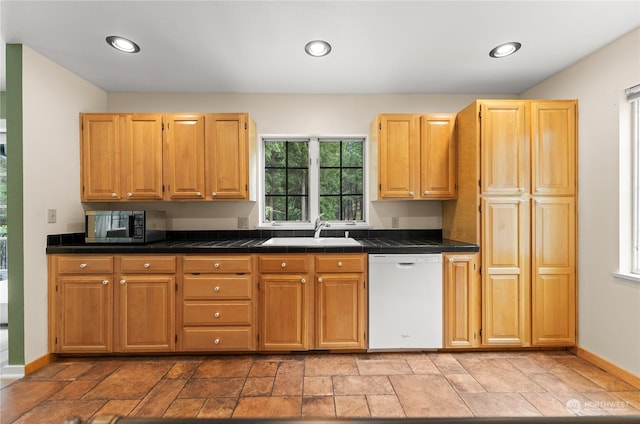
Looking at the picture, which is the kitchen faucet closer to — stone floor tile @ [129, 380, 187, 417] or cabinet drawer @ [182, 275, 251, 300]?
cabinet drawer @ [182, 275, 251, 300]

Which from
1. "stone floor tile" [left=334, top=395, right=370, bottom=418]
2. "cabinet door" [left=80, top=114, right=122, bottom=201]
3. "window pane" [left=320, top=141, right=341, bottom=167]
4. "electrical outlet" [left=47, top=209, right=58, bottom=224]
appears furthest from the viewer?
"window pane" [left=320, top=141, right=341, bottom=167]

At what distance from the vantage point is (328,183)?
3.36m

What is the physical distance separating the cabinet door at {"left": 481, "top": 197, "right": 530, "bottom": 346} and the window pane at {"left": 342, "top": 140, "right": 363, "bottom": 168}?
4.37 ft

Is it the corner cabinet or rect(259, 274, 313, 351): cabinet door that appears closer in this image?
rect(259, 274, 313, 351): cabinet door

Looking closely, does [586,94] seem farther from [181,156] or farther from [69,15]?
[69,15]

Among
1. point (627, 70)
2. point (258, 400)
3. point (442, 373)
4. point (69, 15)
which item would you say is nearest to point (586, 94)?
point (627, 70)

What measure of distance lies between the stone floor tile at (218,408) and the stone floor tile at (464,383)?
1.51 m

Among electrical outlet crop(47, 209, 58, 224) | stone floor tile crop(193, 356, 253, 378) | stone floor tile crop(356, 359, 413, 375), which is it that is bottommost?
stone floor tile crop(193, 356, 253, 378)

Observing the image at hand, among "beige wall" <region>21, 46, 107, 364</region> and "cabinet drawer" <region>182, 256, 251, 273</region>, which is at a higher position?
"beige wall" <region>21, 46, 107, 364</region>

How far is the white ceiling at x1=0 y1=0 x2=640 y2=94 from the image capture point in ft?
6.31

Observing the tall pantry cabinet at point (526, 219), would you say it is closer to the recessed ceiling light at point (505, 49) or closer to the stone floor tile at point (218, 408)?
the recessed ceiling light at point (505, 49)

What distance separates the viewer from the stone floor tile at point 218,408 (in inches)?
73.5

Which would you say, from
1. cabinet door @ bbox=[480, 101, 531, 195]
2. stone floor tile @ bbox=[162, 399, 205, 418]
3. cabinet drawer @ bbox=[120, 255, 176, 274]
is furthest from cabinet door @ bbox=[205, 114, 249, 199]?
cabinet door @ bbox=[480, 101, 531, 195]

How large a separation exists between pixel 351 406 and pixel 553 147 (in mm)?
2598
